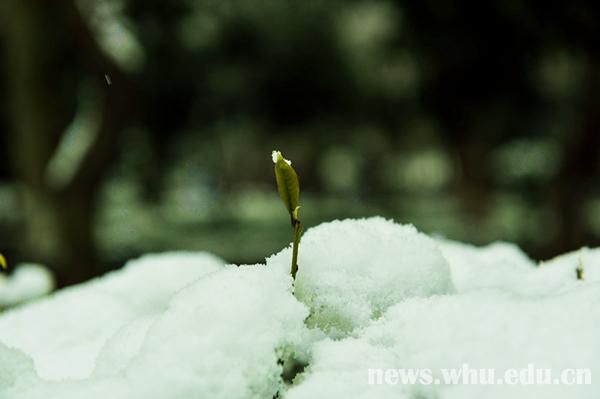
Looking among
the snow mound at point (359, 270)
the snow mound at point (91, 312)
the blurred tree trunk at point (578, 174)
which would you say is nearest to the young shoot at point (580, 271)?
the snow mound at point (359, 270)

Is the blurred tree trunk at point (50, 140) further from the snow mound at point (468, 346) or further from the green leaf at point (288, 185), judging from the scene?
the snow mound at point (468, 346)

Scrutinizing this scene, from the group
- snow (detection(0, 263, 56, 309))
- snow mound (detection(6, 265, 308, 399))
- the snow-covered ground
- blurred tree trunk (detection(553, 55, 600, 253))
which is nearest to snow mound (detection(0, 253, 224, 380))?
the snow-covered ground

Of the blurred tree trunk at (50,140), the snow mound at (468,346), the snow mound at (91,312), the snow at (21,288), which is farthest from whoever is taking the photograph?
the blurred tree trunk at (50,140)

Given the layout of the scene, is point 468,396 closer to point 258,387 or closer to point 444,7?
point 258,387

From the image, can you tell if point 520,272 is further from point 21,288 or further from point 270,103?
point 270,103

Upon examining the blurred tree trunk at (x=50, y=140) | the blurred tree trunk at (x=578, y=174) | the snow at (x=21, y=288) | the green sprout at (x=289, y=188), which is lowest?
the green sprout at (x=289, y=188)

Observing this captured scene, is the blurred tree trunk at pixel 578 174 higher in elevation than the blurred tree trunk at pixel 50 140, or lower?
higher
